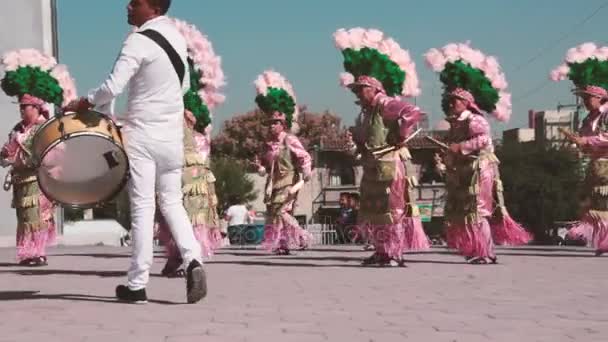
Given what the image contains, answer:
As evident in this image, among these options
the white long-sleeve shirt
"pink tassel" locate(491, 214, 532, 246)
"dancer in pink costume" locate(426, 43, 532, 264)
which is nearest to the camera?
the white long-sleeve shirt

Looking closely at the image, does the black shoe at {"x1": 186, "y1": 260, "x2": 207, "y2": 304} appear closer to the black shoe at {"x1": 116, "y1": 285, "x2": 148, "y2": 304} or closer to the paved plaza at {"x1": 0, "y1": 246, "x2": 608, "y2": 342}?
the paved plaza at {"x1": 0, "y1": 246, "x2": 608, "y2": 342}

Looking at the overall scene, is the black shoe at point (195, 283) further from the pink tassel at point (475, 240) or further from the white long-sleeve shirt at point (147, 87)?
the pink tassel at point (475, 240)

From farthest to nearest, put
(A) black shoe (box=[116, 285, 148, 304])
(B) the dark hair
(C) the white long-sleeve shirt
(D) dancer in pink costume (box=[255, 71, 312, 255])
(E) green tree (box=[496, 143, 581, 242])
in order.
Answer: (E) green tree (box=[496, 143, 581, 242]), (D) dancer in pink costume (box=[255, 71, 312, 255]), (B) the dark hair, (A) black shoe (box=[116, 285, 148, 304]), (C) the white long-sleeve shirt

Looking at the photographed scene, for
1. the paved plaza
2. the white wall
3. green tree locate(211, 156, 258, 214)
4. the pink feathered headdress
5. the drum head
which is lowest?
the paved plaza

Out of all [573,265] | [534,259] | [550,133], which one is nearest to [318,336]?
[573,265]

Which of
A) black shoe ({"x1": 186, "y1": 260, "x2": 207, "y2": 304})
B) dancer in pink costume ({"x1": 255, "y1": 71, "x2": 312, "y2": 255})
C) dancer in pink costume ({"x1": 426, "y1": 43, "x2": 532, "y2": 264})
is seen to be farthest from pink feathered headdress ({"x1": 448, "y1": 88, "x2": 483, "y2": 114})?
black shoe ({"x1": 186, "y1": 260, "x2": 207, "y2": 304})

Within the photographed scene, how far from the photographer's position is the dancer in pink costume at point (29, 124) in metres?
11.9

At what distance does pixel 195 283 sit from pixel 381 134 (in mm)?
4465

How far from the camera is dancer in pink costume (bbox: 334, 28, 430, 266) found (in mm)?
11547

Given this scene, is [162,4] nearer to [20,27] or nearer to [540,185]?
[20,27]

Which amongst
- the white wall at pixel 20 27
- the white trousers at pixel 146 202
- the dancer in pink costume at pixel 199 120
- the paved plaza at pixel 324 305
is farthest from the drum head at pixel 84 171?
the white wall at pixel 20 27

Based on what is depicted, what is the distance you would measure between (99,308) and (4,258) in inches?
334

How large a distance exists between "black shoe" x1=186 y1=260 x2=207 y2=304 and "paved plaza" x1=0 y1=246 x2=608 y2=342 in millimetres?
69

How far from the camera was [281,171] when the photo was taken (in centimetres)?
1512
